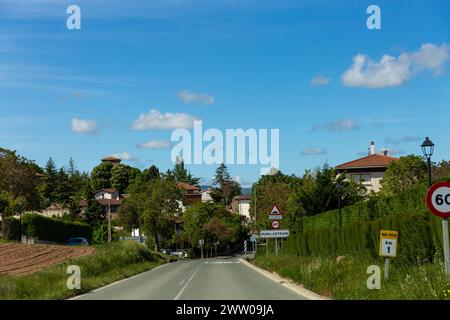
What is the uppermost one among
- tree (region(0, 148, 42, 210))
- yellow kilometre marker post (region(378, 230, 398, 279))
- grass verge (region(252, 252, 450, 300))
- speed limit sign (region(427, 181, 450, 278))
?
tree (region(0, 148, 42, 210))

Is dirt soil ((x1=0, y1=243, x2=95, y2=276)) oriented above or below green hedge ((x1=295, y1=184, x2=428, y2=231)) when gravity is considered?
below

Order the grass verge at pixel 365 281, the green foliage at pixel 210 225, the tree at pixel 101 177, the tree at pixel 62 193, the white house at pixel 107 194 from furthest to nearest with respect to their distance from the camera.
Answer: the tree at pixel 101 177 → the white house at pixel 107 194 → the tree at pixel 62 193 → the green foliage at pixel 210 225 → the grass verge at pixel 365 281

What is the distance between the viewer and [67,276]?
24.6 meters

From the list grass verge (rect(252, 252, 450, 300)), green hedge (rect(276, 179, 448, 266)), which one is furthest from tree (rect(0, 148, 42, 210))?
grass verge (rect(252, 252, 450, 300))

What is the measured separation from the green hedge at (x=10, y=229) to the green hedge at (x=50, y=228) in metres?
0.92

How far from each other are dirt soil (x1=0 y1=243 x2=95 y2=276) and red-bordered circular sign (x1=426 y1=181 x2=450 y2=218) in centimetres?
2474

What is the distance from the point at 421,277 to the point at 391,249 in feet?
6.81

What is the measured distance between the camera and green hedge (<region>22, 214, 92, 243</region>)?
192 ft

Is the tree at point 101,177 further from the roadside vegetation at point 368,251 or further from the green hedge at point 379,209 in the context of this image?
the green hedge at point 379,209

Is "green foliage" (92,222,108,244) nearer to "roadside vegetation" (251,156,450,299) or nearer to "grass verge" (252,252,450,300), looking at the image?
"roadside vegetation" (251,156,450,299)

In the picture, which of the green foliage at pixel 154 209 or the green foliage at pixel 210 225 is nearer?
the green foliage at pixel 154 209

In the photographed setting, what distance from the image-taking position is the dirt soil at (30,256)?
113 ft

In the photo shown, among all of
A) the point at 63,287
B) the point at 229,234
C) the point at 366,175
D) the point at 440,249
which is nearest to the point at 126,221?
the point at 229,234

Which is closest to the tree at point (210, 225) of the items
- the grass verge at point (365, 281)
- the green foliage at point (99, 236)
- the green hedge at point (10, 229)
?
the green foliage at point (99, 236)
